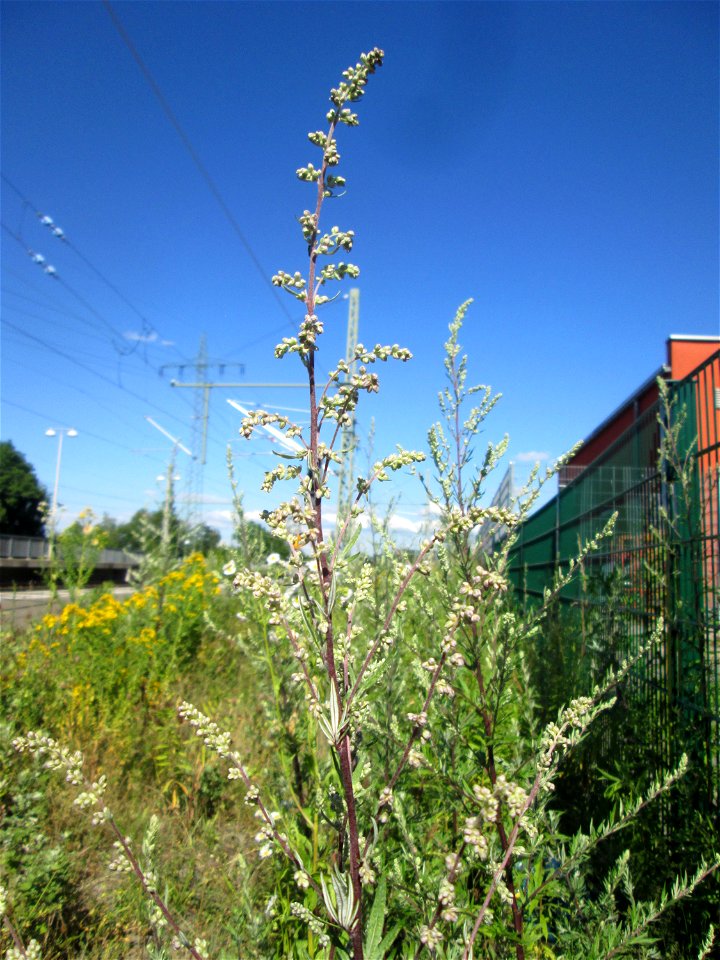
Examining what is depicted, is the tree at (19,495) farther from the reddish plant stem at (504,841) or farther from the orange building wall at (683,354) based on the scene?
the orange building wall at (683,354)

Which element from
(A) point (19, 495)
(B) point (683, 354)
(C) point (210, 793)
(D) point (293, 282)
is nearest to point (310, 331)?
(D) point (293, 282)

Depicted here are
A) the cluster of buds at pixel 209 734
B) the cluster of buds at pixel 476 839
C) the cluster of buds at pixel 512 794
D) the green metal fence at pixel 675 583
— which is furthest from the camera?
the green metal fence at pixel 675 583

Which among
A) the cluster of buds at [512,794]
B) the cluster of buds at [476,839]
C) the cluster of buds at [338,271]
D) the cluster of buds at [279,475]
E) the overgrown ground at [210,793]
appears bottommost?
the overgrown ground at [210,793]

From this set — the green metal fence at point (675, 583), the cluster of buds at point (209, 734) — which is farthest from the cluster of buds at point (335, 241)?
the green metal fence at point (675, 583)

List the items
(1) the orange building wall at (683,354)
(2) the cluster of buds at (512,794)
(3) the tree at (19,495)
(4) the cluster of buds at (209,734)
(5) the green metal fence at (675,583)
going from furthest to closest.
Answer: (1) the orange building wall at (683,354) < (3) the tree at (19,495) < (5) the green metal fence at (675,583) < (4) the cluster of buds at (209,734) < (2) the cluster of buds at (512,794)

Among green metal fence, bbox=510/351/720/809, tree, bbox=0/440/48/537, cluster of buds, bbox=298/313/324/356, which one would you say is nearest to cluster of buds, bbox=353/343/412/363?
cluster of buds, bbox=298/313/324/356

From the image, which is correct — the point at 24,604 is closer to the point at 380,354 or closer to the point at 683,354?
the point at 380,354

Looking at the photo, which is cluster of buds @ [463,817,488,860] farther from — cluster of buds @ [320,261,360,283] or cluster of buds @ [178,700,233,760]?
cluster of buds @ [320,261,360,283]

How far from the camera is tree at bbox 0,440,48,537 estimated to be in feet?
20.0

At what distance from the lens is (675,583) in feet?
9.55

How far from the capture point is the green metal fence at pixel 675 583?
2.42 m

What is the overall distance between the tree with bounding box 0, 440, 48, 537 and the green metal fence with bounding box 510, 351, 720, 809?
197 inches

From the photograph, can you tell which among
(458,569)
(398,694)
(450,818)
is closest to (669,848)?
(450,818)

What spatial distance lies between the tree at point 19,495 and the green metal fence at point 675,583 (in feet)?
16.4
